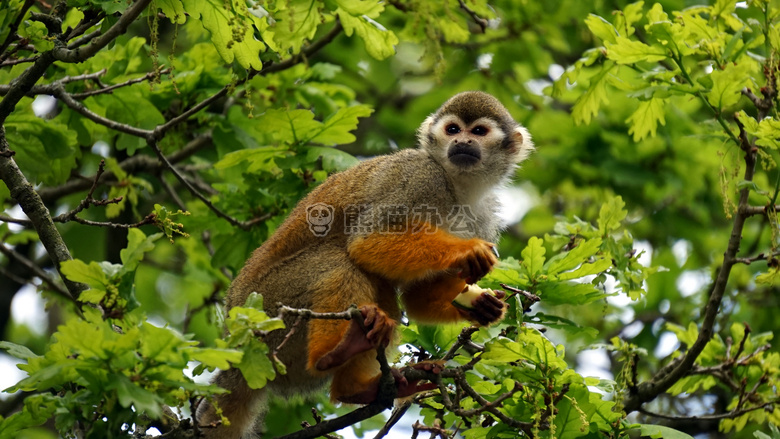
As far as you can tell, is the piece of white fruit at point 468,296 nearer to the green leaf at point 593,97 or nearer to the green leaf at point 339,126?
the green leaf at point 339,126

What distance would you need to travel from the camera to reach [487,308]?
5223 millimetres

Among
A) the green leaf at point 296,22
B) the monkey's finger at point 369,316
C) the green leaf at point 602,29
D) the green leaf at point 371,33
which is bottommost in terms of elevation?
the monkey's finger at point 369,316

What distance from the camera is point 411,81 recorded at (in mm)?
12906

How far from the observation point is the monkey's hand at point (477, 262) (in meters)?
5.13

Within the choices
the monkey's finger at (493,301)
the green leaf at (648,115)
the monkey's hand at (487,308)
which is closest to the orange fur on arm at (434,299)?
the monkey's hand at (487,308)

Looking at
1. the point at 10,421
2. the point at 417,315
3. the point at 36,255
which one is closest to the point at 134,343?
Result: the point at 10,421

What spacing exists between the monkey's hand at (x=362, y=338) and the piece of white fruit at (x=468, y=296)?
0.59 metres

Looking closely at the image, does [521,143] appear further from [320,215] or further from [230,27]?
[230,27]

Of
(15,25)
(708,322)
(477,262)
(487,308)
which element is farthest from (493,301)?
(15,25)

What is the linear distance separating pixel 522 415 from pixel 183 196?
5.84 meters

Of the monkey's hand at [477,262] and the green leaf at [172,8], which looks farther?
the monkey's hand at [477,262]

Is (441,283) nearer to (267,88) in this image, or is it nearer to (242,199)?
(242,199)

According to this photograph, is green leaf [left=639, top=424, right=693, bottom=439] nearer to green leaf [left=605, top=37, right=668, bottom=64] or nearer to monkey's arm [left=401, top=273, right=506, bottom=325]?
monkey's arm [left=401, top=273, right=506, bottom=325]

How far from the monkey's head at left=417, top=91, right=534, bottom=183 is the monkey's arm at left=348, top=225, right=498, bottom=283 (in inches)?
32.5
